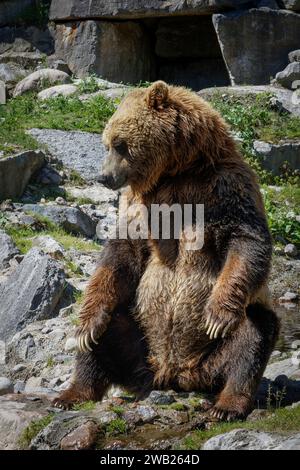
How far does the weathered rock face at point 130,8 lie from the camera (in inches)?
779

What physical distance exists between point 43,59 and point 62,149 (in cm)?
603

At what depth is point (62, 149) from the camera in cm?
1567

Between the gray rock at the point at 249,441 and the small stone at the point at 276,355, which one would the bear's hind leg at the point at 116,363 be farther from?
the small stone at the point at 276,355

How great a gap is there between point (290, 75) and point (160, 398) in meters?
12.5

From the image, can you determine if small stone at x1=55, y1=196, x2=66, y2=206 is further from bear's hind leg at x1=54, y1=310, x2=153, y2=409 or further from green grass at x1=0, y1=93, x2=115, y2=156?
bear's hind leg at x1=54, y1=310, x2=153, y2=409

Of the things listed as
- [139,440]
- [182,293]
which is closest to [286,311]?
[182,293]

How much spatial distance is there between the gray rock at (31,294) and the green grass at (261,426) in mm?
4328

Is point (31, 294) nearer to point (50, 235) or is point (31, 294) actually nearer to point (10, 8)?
point (50, 235)

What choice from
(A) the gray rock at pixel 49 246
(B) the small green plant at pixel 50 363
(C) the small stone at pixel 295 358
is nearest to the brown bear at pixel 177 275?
(C) the small stone at pixel 295 358

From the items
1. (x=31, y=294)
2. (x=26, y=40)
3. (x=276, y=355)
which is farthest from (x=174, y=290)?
(x=26, y=40)

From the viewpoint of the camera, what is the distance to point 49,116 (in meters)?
16.9

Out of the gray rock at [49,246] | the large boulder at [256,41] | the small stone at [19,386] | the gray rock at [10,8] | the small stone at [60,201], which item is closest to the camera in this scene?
the small stone at [19,386]

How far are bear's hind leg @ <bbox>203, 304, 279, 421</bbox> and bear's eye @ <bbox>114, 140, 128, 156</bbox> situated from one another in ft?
5.08

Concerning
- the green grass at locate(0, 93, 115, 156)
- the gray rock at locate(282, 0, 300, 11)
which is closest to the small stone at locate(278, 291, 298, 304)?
the green grass at locate(0, 93, 115, 156)
